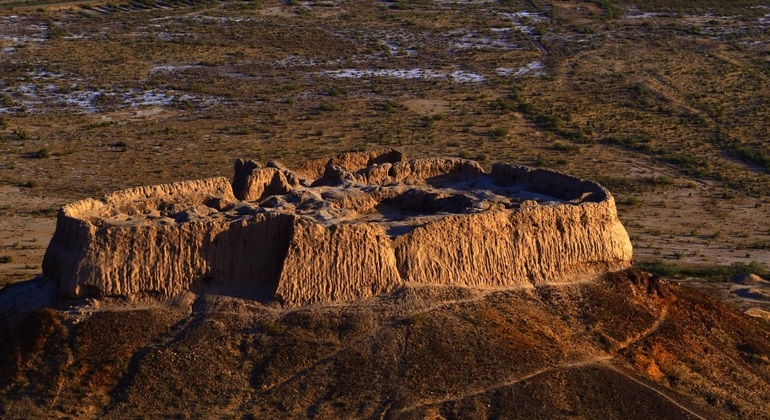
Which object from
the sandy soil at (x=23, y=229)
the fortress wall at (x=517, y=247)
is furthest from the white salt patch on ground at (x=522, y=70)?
the fortress wall at (x=517, y=247)

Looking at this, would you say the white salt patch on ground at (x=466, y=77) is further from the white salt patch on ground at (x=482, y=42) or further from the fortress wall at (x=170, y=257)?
the fortress wall at (x=170, y=257)

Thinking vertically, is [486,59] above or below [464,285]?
below

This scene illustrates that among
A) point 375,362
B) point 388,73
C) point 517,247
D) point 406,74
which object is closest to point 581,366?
point 517,247

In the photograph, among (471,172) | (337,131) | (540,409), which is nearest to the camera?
(540,409)

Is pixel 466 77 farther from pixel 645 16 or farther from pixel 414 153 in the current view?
pixel 645 16


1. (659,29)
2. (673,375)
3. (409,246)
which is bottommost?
(659,29)

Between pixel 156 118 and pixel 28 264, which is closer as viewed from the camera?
pixel 28 264

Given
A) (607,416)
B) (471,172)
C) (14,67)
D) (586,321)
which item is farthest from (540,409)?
(14,67)

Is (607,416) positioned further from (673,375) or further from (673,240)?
(673,240)

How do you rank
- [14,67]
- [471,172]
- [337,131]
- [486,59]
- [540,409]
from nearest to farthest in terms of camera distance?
[540,409], [471,172], [337,131], [14,67], [486,59]
